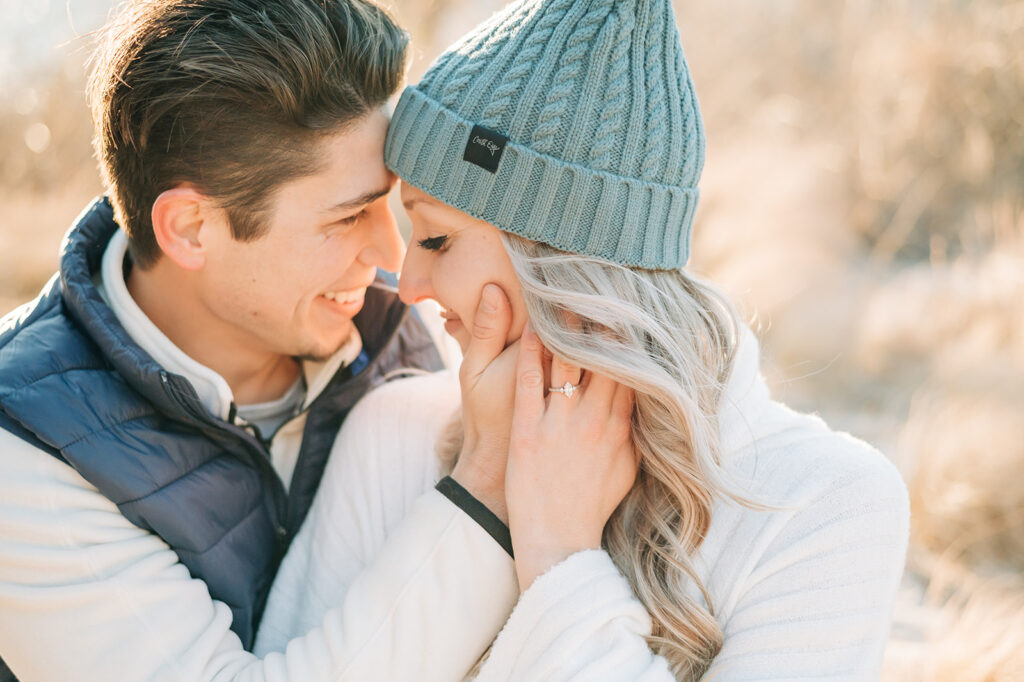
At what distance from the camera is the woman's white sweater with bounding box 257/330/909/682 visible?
1633 mm

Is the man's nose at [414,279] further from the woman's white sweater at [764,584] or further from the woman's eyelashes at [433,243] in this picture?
the woman's white sweater at [764,584]

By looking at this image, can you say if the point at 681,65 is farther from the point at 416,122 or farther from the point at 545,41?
the point at 416,122

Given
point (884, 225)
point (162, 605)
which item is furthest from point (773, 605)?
point (884, 225)

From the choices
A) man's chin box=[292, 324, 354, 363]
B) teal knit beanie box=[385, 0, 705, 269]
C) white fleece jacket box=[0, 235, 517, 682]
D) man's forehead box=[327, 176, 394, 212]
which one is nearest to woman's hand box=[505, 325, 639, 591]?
white fleece jacket box=[0, 235, 517, 682]

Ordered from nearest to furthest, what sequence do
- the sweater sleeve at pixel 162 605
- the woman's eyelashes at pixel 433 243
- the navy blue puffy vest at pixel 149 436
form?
the sweater sleeve at pixel 162 605
the navy blue puffy vest at pixel 149 436
the woman's eyelashes at pixel 433 243

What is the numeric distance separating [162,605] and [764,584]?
4.37ft

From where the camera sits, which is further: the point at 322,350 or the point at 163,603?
the point at 322,350

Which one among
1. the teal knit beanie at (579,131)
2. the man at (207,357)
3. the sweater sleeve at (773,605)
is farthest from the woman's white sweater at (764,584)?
the teal knit beanie at (579,131)

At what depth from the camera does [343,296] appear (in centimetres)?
245

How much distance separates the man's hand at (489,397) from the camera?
194 cm

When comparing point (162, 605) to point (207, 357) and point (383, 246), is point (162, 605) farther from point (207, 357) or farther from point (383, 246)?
point (383, 246)

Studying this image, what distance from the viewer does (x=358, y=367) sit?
2564 mm

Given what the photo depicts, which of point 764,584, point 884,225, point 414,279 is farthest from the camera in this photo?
point 884,225

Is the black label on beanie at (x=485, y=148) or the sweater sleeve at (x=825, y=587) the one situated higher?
the black label on beanie at (x=485, y=148)
